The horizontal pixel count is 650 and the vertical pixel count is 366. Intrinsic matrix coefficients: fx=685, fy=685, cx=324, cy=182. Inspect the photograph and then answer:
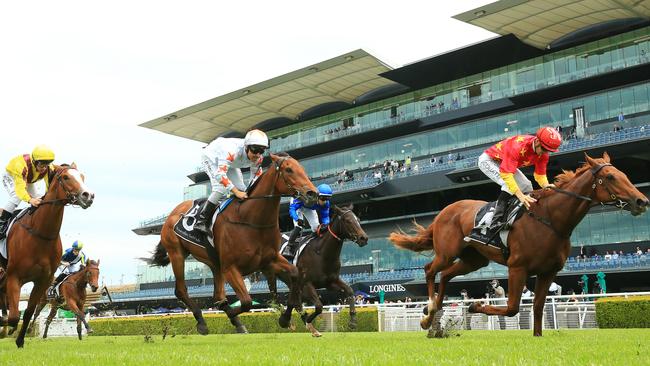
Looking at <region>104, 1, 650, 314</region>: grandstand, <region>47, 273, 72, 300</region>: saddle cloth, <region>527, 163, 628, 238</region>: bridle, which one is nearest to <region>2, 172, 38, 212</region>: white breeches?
<region>527, 163, 628, 238</region>: bridle

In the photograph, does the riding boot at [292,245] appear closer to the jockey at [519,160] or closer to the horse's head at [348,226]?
the horse's head at [348,226]

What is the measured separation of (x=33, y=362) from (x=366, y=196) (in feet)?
134

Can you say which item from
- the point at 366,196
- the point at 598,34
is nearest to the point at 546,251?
the point at 598,34

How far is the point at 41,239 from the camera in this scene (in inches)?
340

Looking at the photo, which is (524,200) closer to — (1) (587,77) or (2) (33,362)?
(2) (33,362)

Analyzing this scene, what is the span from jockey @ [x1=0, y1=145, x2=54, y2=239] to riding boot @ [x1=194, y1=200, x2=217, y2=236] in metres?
2.03

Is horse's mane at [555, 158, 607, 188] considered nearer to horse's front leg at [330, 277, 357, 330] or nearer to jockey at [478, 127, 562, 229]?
jockey at [478, 127, 562, 229]

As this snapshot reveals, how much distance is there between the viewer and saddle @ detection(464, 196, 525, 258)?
8.85m

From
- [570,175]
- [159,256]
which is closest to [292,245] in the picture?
[159,256]

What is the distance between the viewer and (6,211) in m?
9.31

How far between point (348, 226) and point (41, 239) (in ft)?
17.6

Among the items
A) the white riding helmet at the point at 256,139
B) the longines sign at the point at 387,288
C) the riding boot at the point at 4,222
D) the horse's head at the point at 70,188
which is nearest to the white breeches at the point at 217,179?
the white riding helmet at the point at 256,139

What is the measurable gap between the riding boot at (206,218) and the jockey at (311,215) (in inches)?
145

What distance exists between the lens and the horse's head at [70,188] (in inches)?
329
